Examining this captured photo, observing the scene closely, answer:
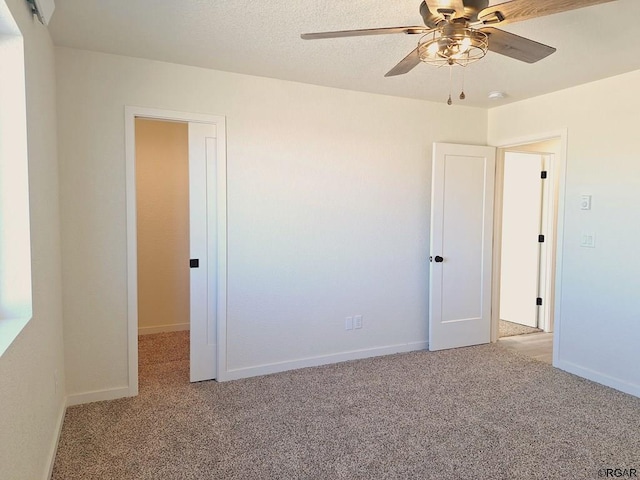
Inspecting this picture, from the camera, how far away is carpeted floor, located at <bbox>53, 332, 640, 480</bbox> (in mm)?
2158

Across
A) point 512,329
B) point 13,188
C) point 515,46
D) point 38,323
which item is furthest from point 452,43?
point 512,329

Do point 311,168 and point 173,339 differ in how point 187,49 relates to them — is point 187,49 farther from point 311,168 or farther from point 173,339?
point 173,339

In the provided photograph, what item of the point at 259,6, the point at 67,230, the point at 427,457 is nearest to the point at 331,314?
the point at 427,457

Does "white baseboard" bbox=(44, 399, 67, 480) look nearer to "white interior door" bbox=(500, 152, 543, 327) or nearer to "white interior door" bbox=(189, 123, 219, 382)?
"white interior door" bbox=(189, 123, 219, 382)

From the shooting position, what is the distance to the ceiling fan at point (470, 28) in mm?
1543

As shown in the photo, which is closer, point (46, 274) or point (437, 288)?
point (46, 274)

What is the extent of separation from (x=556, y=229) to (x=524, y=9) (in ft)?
11.4

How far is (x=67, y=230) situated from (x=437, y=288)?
10.3 ft

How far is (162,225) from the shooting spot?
4.66 metres

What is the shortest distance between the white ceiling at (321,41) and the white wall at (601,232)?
0.61ft

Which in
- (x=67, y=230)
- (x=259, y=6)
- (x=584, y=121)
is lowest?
(x=67, y=230)

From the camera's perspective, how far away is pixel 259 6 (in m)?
2.12

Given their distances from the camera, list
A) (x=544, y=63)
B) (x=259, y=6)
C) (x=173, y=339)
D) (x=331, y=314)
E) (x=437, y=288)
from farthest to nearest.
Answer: (x=173, y=339)
(x=437, y=288)
(x=331, y=314)
(x=544, y=63)
(x=259, y=6)

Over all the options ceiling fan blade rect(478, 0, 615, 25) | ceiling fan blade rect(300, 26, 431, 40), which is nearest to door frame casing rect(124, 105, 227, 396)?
ceiling fan blade rect(300, 26, 431, 40)
